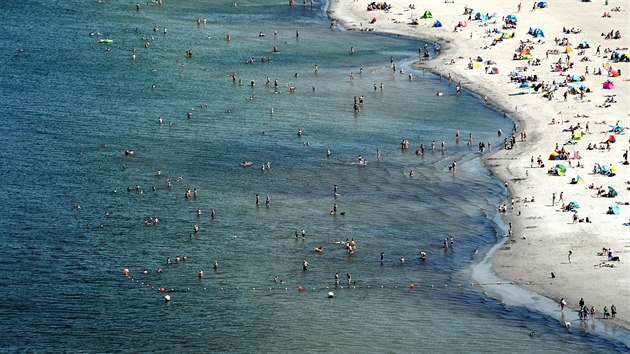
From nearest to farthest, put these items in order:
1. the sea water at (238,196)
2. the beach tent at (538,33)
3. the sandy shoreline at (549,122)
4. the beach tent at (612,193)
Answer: the sea water at (238,196)
the sandy shoreline at (549,122)
the beach tent at (612,193)
the beach tent at (538,33)

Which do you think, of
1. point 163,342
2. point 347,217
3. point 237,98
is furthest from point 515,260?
point 237,98

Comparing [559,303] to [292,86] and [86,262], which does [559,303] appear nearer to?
[86,262]

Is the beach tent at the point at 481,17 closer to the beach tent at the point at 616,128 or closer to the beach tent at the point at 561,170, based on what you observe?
the beach tent at the point at 616,128

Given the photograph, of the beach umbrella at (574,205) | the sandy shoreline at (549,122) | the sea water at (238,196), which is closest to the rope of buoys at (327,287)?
the sea water at (238,196)

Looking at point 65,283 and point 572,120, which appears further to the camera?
point 572,120

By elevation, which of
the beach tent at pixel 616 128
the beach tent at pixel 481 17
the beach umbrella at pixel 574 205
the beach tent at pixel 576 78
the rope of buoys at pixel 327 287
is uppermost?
the beach tent at pixel 481 17

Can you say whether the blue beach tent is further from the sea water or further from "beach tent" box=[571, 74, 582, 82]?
"beach tent" box=[571, 74, 582, 82]

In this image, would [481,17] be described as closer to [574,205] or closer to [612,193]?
[612,193]
